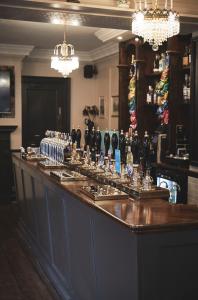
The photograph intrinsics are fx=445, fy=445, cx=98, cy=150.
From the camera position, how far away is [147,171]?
318cm

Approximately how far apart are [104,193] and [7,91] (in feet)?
17.7

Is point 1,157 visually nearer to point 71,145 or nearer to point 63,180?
point 71,145

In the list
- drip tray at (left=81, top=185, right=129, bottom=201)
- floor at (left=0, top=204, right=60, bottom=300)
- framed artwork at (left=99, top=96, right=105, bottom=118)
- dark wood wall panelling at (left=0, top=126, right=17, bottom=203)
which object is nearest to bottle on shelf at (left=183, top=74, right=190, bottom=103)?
floor at (left=0, top=204, right=60, bottom=300)

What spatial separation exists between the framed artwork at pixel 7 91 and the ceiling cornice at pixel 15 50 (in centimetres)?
27

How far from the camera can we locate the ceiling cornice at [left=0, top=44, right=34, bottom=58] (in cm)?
769

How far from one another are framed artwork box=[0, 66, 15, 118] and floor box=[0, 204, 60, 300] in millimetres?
2712

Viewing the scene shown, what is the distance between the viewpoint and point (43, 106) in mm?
8953

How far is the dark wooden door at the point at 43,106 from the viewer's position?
8.78 metres

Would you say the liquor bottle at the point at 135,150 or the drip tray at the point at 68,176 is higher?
the liquor bottle at the point at 135,150

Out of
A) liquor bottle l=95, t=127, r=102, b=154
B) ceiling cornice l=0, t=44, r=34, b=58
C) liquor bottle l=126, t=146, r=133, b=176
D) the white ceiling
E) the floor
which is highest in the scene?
the white ceiling

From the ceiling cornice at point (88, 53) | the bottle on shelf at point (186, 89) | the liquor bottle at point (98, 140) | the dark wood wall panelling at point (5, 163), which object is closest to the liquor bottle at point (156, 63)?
the bottle on shelf at point (186, 89)

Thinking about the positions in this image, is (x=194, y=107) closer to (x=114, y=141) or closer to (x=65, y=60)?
(x=114, y=141)

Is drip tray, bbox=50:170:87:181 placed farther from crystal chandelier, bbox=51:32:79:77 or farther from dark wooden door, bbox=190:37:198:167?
crystal chandelier, bbox=51:32:79:77

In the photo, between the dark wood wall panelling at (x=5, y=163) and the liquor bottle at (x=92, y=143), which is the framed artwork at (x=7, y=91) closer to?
the dark wood wall panelling at (x=5, y=163)
